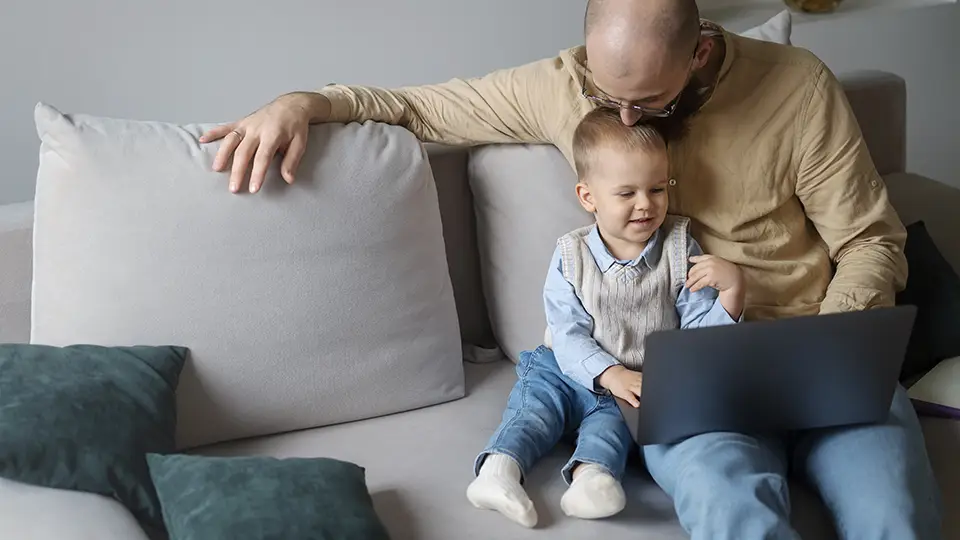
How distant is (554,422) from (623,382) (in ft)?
0.51

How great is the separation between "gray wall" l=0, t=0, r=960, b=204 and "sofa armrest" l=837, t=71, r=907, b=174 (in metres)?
0.94

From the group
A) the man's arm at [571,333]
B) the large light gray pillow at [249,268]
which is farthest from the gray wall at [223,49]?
the man's arm at [571,333]

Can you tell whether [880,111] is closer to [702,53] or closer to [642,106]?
[702,53]

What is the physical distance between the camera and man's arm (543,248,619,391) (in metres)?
1.74

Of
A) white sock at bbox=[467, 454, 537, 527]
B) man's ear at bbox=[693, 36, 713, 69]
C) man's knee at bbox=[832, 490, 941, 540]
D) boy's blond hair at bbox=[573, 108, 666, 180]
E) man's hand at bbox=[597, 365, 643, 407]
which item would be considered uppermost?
man's ear at bbox=[693, 36, 713, 69]

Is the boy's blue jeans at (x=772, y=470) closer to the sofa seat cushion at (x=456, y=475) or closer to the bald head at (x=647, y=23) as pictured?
the sofa seat cushion at (x=456, y=475)

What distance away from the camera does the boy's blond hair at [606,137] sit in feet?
5.58

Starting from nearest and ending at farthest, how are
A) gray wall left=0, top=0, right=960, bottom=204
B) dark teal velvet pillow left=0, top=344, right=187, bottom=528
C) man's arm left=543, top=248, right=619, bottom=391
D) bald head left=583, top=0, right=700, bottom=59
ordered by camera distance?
1. dark teal velvet pillow left=0, top=344, right=187, bottom=528
2. bald head left=583, top=0, right=700, bottom=59
3. man's arm left=543, top=248, right=619, bottom=391
4. gray wall left=0, top=0, right=960, bottom=204

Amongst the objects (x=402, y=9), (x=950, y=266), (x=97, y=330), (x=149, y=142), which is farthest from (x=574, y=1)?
(x=97, y=330)

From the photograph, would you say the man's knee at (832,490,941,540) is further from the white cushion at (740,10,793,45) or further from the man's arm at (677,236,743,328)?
the white cushion at (740,10,793,45)

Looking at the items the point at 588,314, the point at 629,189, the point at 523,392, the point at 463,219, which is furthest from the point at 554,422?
the point at 463,219

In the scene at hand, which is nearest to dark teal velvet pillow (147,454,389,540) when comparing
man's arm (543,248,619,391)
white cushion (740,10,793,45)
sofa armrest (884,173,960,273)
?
man's arm (543,248,619,391)

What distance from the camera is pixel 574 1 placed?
9.84ft

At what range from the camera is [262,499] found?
1.46 metres
